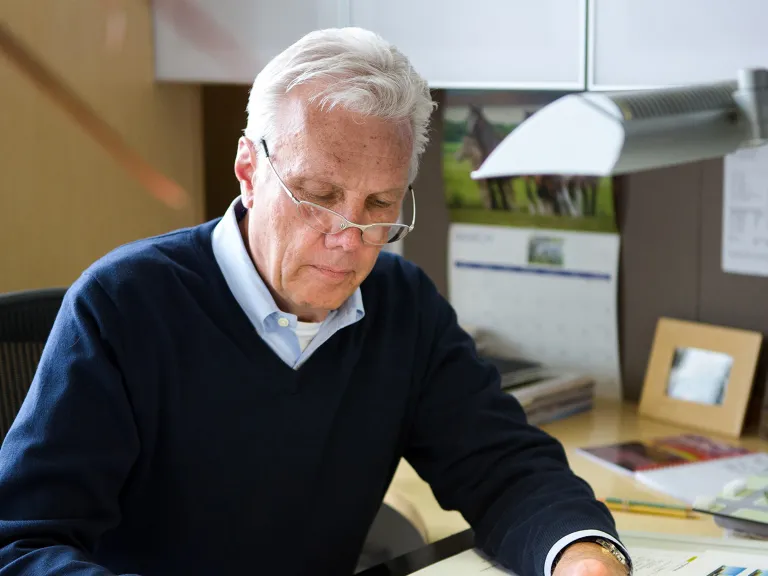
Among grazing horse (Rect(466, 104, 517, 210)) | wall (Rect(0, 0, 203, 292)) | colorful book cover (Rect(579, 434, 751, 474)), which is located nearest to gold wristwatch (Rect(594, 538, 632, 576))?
colorful book cover (Rect(579, 434, 751, 474))

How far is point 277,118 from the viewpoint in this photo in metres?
1.19

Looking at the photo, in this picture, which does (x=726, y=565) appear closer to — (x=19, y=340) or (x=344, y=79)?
(x=344, y=79)

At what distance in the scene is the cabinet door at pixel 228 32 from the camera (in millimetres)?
1773

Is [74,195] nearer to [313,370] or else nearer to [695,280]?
[313,370]

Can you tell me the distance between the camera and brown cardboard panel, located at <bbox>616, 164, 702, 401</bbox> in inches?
72.8

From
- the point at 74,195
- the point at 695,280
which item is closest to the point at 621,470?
the point at 695,280

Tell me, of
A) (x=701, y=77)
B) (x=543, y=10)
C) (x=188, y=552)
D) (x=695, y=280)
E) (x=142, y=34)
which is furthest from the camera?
(x=142, y=34)

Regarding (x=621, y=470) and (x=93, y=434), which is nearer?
(x=93, y=434)

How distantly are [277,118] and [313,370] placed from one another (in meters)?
0.33

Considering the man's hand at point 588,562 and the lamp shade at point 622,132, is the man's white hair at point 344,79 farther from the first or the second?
the man's hand at point 588,562

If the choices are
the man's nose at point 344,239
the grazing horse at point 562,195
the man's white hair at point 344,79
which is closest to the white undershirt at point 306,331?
the man's nose at point 344,239

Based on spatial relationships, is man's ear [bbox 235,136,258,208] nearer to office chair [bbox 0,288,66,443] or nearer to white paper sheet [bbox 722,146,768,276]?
office chair [bbox 0,288,66,443]

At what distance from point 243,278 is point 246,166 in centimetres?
14

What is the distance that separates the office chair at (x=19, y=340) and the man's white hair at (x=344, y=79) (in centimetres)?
44
